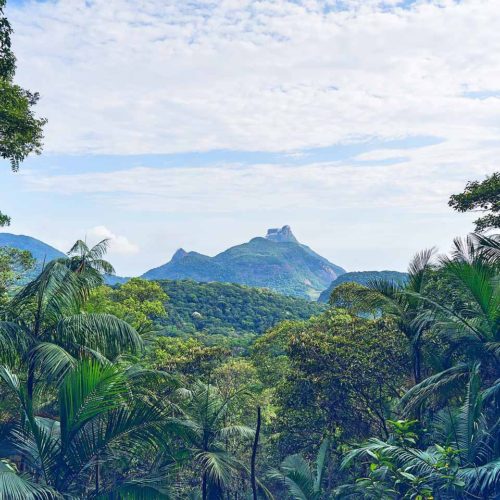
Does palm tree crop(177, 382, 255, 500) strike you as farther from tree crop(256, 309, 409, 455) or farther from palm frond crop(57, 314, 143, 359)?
tree crop(256, 309, 409, 455)

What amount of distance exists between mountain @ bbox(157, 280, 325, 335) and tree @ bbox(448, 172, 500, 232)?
40.3 meters

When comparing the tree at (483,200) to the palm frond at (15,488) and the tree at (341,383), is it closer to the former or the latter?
the tree at (341,383)

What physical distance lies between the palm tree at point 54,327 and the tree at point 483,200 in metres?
8.36

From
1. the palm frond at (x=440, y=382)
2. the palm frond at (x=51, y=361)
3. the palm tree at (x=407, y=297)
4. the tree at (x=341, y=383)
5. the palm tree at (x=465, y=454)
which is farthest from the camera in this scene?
A: the tree at (x=341, y=383)

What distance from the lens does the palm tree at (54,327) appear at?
699cm

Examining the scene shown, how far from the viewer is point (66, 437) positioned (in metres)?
5.23

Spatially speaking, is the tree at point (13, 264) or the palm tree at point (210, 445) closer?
the palm tree at point (210, 445)

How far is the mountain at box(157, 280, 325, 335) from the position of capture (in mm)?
57481

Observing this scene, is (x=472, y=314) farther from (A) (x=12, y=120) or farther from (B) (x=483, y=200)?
(A) (x=12, y=120)

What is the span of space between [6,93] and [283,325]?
1682 centimetres

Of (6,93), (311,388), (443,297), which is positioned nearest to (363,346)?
(311,388)

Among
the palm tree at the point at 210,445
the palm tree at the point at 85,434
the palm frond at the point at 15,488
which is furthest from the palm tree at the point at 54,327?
the palm frond at the point at 15,488

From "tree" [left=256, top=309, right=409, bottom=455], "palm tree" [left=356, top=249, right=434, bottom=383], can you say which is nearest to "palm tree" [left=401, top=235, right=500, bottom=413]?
"palm tree" [left=356, top=249, right=434, bottom=383]

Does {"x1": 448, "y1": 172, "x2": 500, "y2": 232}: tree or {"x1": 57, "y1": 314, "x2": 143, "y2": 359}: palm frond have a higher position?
{"x1": 448, "y1": 172, "x2": 500, "y2": 232}: tree
